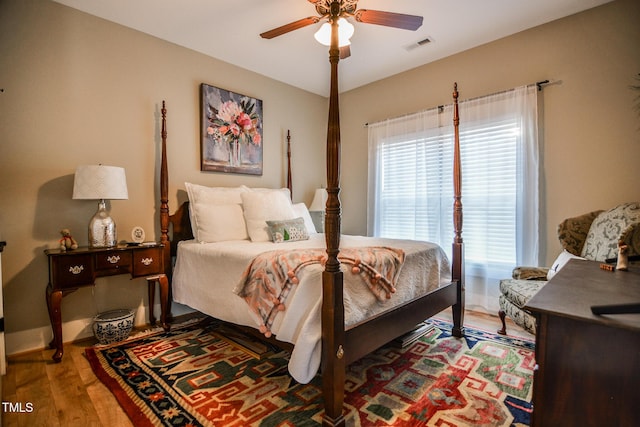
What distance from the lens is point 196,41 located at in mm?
3049

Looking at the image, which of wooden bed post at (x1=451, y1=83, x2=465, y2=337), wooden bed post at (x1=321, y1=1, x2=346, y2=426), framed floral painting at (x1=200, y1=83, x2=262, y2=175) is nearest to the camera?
wooden bed post at (x1=321, y1=1, x2=346, y2=426)

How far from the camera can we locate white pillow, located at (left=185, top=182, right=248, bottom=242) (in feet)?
9.14

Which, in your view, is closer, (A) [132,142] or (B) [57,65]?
(B) [57,65]

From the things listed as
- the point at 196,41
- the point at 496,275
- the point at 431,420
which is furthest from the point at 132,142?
the point at 496,275

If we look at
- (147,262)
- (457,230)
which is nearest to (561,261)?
(457,230)

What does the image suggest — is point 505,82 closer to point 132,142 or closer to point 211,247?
point 211,247

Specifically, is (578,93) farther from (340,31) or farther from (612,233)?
(340,31)

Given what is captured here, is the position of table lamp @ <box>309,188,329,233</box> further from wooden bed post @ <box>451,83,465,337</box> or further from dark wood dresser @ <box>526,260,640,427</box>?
dark wood dresser @ <box>526,260,640,427</box>

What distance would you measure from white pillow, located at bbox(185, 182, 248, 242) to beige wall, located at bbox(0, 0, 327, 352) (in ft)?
1.09

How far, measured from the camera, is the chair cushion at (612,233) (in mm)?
1945

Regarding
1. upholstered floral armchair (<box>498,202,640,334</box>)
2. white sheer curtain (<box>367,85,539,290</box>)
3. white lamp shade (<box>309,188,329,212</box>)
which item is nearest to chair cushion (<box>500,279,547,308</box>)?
upholstered floral armchair (<box>498,202,640,334</box>)

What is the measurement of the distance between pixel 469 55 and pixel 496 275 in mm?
2285

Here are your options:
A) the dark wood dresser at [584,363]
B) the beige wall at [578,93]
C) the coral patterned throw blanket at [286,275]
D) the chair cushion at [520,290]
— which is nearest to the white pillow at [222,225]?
the coral patterned throw blanket at [286,275]

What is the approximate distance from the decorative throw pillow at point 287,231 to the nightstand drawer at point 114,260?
115 centimetres
